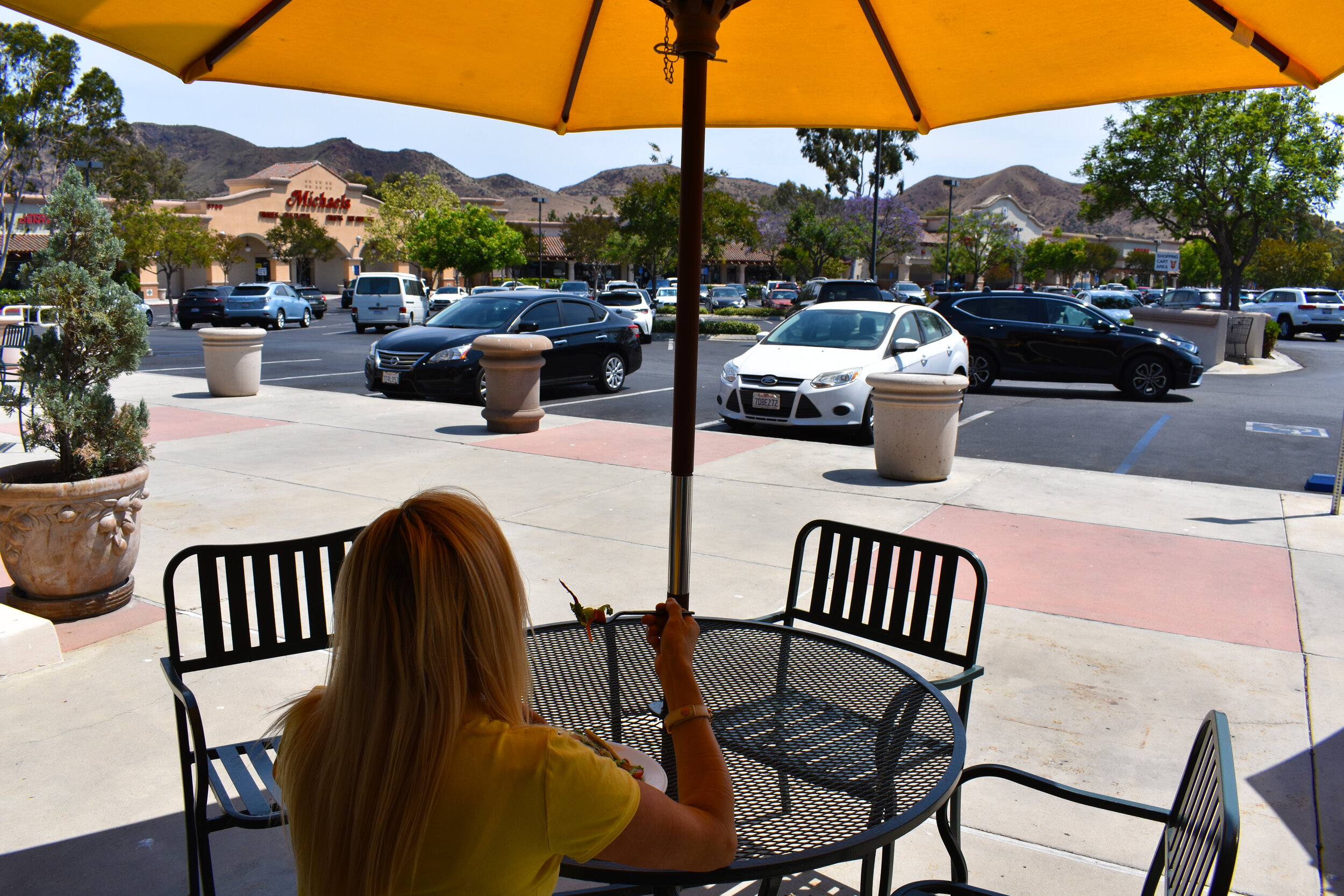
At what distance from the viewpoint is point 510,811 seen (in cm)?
137

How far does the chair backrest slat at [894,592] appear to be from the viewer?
9.52 feet

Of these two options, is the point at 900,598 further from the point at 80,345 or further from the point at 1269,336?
the point at 1269,336

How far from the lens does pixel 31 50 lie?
3159 centimetres

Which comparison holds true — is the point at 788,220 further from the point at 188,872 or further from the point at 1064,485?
the point at 188,872

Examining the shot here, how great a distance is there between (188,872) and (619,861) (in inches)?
77.1

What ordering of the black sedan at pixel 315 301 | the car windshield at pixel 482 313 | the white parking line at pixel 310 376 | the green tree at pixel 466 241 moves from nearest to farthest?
1. the car windshield at pixel 482 313
2. the white parking line at pixel 310 376
3. the black sedan at pixel 315 301
4. the green tree at pixel 466 241

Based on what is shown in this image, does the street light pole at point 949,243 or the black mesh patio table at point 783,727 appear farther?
the street light pole at point 949,243

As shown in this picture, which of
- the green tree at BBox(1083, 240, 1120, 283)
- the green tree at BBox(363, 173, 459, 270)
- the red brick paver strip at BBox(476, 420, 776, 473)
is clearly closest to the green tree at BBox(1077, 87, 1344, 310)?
the red brick paver strip at BBox(476, 420, 776, 473)

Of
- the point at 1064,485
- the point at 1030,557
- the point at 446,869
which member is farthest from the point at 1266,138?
the point at 446,869

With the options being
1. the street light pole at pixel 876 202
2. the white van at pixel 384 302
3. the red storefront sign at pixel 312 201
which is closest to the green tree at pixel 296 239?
the red storefront sign at pixel 312 201

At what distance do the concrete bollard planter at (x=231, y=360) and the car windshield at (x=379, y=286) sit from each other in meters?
18.2

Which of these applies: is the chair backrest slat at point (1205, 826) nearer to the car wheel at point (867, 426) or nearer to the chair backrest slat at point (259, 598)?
A: the chair backrest slat at point (259, 598)

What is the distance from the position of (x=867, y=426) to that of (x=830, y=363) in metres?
0.82

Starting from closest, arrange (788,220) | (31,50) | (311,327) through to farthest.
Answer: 1. (31,50)
2. (311,327)
3. (788,220)
